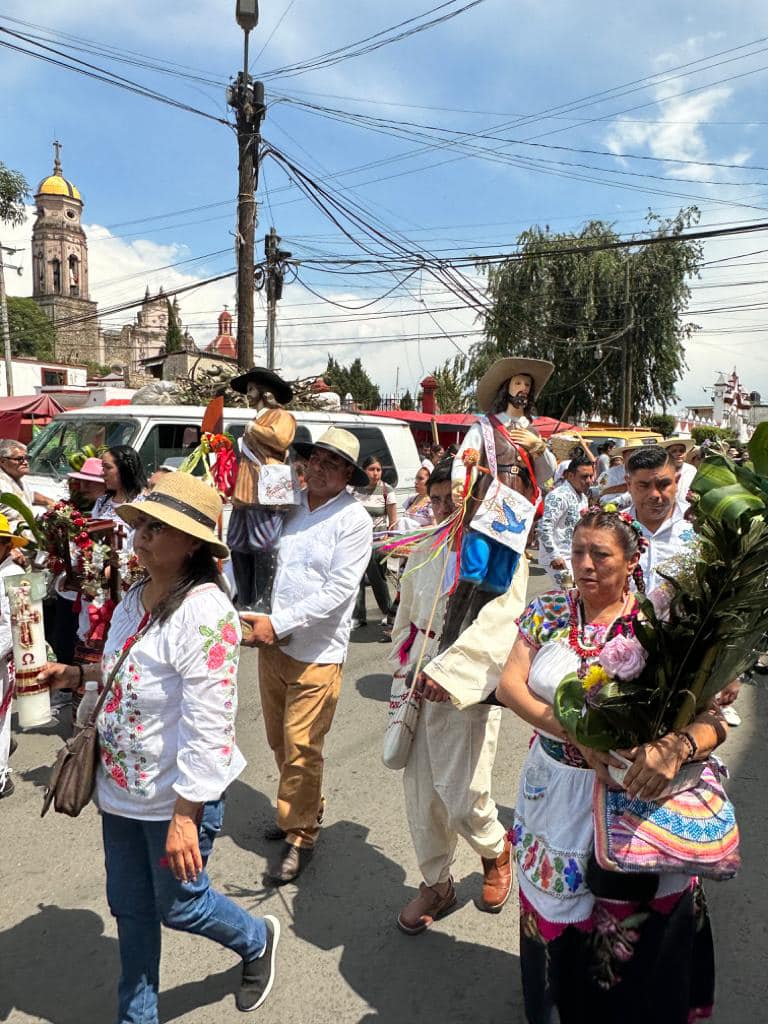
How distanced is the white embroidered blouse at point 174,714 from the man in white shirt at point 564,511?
404 cm

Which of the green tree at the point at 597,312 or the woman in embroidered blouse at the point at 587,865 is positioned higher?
the green tree at the point at 597,312

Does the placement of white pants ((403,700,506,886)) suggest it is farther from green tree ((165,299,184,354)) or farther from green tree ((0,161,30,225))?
green tree ((165,299,184,354))

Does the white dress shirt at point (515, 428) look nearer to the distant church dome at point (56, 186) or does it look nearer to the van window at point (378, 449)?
the van window at point (378, 449)

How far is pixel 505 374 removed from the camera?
3.24 m

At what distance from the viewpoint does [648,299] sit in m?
27.8

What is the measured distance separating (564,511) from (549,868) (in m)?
4.47

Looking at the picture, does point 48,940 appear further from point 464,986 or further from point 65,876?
point 464,986

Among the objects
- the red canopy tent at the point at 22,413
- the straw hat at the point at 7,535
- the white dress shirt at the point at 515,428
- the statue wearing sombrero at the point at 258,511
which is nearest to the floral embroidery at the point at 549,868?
the white dress shirt at the point at 515,428

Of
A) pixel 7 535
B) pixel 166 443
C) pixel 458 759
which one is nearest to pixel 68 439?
pixel 166 443

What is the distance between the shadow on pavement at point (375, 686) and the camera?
5.66m

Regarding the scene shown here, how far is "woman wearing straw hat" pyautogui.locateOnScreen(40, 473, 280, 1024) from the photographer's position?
2.07 m

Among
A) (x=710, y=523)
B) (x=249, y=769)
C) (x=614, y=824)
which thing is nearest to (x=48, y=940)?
(x=249, y=769)

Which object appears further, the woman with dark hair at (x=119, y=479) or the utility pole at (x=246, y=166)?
the utility pole at (x=246, y=166)

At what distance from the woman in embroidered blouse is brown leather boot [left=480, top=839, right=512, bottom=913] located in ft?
2.43
